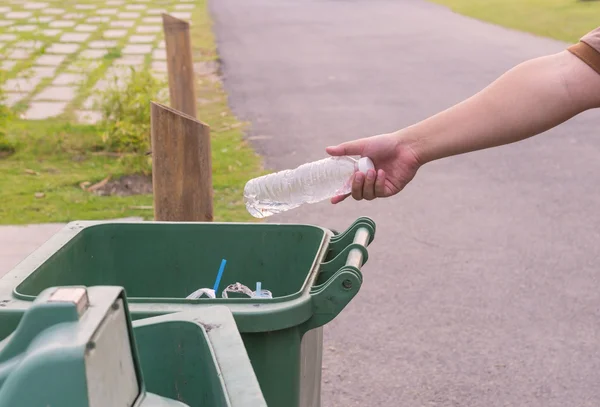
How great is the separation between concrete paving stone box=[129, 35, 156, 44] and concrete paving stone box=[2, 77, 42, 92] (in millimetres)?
3622

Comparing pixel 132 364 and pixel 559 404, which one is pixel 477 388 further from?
pixel 132 364

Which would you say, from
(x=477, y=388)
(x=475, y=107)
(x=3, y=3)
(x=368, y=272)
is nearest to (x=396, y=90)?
(x=368, y=272)

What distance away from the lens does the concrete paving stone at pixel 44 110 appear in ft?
31.5

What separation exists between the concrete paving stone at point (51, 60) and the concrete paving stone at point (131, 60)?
2.79 feet

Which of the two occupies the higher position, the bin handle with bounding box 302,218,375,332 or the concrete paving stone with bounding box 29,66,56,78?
the bin handle with bounding box 302,218,375,332

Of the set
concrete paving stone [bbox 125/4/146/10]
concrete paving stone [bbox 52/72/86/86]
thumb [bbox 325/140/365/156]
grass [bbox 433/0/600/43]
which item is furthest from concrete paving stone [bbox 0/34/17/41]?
thumb [bbox 325/140/365/156]

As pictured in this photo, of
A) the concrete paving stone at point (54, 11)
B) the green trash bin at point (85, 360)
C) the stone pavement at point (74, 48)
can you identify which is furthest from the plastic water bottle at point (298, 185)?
the concrete paving stone at point (54, 11)

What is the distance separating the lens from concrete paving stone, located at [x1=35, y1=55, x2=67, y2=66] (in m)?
13.0

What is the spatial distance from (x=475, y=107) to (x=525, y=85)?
6.4 inches

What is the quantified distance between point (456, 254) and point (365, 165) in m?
2.84

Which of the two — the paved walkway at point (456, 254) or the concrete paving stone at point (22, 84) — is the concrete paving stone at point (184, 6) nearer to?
the paved walkway at point (456, 254)

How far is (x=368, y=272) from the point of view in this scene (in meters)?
5.50

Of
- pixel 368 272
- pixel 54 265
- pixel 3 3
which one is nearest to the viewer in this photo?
pixel 54 265

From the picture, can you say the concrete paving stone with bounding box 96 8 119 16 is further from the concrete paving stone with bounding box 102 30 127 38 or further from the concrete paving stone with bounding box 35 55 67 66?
the concrete paving stone with bounding box 35 55 67 66
